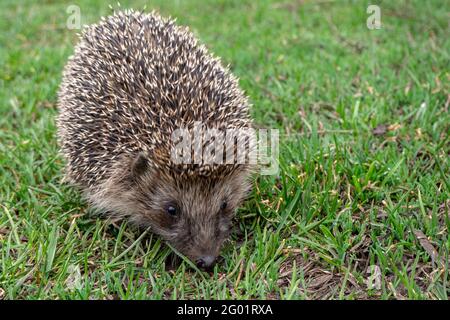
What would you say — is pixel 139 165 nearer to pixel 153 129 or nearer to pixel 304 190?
pixel 153 129

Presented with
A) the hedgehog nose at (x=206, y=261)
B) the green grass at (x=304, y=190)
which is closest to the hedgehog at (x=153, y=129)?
the hedgehog nose at (x=206, y=261)

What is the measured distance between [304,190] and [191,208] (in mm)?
1081

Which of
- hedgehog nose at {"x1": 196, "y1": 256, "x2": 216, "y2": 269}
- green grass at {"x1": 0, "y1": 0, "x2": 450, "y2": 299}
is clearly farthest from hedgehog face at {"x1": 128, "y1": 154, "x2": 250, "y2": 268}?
green grass at {"x1": 0, "y1": 0, "x2": 450, "y2": 299}

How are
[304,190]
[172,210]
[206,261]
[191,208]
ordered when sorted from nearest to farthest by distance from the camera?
[206,261]
[191,208]
[172,210]
[304,190]

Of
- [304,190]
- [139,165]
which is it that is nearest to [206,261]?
[139,165]

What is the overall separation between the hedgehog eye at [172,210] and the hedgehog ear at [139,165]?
417 mm

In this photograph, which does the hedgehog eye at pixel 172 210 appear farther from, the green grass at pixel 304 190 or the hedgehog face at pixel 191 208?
the green grass at pixel 304 190

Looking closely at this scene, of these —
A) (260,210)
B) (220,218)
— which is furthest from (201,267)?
(260,210)

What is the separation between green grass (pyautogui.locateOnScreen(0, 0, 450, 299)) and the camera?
15.5 ft

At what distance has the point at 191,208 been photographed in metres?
5.14

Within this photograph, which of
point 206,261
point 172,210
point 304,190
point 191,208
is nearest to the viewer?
point 206,261

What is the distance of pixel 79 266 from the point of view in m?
5.00

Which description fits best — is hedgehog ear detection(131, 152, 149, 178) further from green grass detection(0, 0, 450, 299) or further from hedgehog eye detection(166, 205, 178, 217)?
green grass detection(0, 0, 450, 299)

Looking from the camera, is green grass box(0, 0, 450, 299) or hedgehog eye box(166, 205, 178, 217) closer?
green grass box(0, 0, 450, 299)
